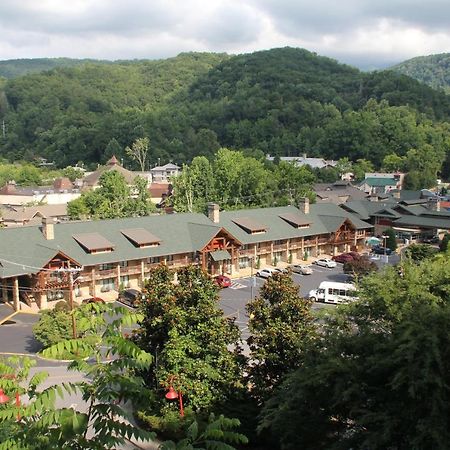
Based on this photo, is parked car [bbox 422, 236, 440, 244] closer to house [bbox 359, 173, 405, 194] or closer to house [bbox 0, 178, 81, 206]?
house [bbox 359, 173, 405, 194]

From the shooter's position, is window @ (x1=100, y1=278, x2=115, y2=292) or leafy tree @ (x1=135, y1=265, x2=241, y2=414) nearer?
leafy tree @ (x1=135, y1=265, x2=241, y2=414)

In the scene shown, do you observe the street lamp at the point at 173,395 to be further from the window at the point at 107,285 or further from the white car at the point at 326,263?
the white car at the point at 326,263

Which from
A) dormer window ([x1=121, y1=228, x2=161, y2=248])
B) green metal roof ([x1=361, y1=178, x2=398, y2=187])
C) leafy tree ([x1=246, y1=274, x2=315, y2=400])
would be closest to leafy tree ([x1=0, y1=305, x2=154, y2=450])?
leafy tree ([x1=246, y1=274, x2=315, y2=400])

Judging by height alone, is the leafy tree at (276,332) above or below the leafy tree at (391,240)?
above

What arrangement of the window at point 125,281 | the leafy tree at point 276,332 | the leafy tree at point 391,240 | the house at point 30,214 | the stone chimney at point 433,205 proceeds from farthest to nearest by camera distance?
the stone chimney at point 433,205
the house at point 30,214
the leafy tree at point 391,240
the window at point 125,281
the leafy tree at point 276,332

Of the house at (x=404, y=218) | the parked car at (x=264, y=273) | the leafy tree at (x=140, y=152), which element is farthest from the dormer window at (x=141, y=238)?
the leafy tree at (x=140, y=152)

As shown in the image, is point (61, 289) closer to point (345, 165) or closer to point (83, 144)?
point (345, 165)

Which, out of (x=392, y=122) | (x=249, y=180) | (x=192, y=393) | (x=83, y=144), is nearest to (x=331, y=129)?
(x=392, y=122)
